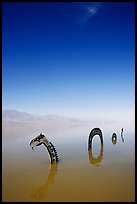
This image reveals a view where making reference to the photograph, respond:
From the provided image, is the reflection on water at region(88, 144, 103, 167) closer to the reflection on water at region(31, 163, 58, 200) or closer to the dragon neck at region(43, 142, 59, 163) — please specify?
the dragon neck at region(43, 142, 59, 163)

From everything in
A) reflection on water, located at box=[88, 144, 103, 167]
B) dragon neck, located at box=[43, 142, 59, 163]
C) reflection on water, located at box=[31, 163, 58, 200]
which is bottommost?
reflection on water, located at box=[31, 163, 58, 200]

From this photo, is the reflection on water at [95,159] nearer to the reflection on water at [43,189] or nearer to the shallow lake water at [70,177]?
the shallow lake water at [70,177]

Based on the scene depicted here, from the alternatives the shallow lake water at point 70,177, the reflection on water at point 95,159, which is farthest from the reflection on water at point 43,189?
the reflection on water at point 95,159

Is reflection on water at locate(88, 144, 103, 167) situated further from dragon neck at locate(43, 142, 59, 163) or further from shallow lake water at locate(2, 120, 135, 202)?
dragon neck at locate(43, 142, 59, 163)

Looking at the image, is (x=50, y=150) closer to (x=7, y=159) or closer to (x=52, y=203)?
(x=7, y=159)

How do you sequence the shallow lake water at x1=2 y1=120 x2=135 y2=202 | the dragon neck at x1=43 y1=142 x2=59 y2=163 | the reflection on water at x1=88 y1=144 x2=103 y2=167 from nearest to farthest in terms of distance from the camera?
the shallow lake water at x1=2 y1=120 x2=135 y2=202
the dragon neck at x1=43 y1=142 x2=59 y2=163
the reflection on water at x1=88 y1=144 x2=103 y2=167

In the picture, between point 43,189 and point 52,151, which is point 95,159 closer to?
point 52,151

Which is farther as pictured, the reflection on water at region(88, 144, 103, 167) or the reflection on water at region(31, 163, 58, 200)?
the reflection on water at region(88, 144, 103, 167)

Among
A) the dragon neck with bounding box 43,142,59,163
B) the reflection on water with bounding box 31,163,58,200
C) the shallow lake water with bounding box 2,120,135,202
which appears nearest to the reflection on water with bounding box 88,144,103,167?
the shallow lake water with bounding box 2,120,135,202

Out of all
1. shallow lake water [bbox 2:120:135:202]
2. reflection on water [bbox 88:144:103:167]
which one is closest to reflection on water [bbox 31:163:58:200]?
shallow lake water [bbox 2:120:135:202]

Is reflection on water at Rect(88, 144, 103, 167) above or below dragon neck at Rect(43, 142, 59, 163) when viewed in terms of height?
below

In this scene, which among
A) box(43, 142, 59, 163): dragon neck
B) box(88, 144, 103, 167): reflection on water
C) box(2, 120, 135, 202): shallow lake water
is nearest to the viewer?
box(2, 120, 135, 202): shallow lake water

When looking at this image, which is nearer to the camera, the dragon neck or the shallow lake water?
the shallow lake water

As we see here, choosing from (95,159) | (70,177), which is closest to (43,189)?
(70,177)
